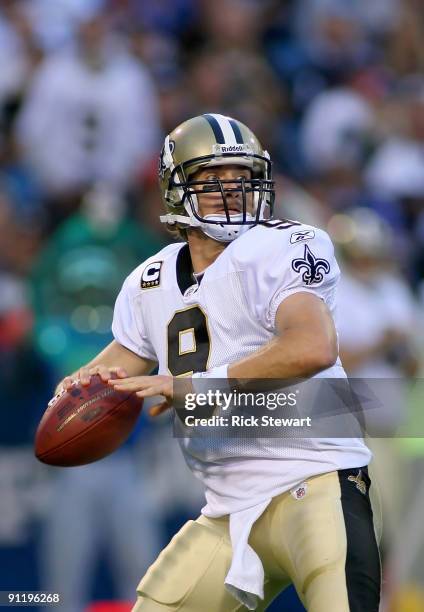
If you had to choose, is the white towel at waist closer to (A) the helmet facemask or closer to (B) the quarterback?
(B) the quarterback

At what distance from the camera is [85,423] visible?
154 inches

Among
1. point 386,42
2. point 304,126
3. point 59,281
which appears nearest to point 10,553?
point 59,281

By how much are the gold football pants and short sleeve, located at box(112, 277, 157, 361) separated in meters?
0.62

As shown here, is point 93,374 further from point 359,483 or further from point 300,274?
point 359,483

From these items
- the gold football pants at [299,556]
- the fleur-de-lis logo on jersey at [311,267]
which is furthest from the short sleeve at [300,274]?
the gold football pants at [299,556]

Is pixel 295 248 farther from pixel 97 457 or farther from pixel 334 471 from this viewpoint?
pixel 97 457

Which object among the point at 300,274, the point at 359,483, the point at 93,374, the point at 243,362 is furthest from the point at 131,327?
the point at 359,483

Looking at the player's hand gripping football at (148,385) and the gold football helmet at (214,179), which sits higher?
the gold football helmet at (214,179)

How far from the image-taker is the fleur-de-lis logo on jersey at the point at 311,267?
366 centimetres

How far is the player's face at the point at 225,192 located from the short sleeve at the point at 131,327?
389mm

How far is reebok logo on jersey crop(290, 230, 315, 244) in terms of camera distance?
12.3 ft

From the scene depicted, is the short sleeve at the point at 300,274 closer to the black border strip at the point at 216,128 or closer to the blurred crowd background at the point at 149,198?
the black border strip at the point at 216,128

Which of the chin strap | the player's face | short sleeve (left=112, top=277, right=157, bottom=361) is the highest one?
the player's face

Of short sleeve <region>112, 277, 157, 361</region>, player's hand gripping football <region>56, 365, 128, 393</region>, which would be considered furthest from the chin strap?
player's hand gripping football <region>56, 365, 128, 393</region>
